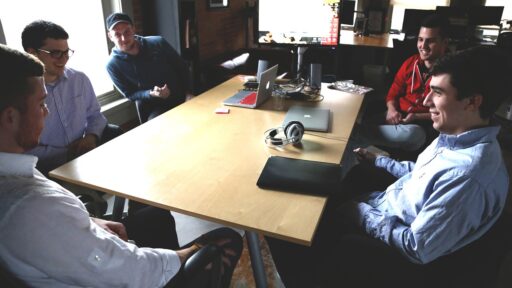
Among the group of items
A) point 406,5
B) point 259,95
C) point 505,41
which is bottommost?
point 259,95

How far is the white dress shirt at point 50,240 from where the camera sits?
0.76 meters

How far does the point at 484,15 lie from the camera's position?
14.8 feet

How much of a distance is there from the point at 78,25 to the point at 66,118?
121 cm

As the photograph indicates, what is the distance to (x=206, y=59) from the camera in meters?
3.90

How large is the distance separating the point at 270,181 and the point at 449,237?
596 millimetres

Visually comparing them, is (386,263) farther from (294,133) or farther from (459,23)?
(459,23)

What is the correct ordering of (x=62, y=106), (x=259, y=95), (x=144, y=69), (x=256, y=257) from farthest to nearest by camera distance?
(x=144, y=69) < (x=259, y=95) < (x=62, y=106) < (x=256, y=257)

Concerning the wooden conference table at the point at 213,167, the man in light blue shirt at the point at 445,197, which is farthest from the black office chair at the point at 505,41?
the man in light blue shirt at the point at 445,197

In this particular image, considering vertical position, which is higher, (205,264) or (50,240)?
(50,240)

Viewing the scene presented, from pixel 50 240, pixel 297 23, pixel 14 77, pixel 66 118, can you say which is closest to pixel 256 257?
pixel 50 240

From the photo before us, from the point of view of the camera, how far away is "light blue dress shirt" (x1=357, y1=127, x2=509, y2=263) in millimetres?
1029

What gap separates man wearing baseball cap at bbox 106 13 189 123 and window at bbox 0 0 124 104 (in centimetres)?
24

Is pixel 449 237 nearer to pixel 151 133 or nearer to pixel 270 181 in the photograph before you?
pixel 270 181

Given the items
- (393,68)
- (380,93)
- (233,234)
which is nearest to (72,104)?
(233,234)
